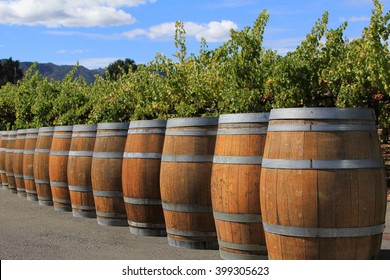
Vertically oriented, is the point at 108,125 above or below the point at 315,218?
above

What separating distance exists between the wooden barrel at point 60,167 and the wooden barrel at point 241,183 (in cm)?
441

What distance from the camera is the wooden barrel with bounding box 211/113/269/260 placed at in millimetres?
6012

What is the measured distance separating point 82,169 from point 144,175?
186cm

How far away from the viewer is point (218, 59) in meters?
10.4

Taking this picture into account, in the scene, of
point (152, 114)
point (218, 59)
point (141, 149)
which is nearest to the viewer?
point (141, 149)

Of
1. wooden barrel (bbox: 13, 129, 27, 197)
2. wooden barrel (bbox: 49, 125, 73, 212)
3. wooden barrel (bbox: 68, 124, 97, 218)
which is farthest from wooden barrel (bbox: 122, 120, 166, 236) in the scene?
wooden barrel (bbox: 13, 129, 27, 197)

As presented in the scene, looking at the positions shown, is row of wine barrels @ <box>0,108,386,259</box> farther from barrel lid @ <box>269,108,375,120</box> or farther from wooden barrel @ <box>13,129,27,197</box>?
wooden barrel @ <box>13,129,27,197</box>

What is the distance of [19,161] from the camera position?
509 inches

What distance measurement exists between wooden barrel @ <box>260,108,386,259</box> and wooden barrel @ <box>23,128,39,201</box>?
24.1 feet

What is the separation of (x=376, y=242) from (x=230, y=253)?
54.5 inches

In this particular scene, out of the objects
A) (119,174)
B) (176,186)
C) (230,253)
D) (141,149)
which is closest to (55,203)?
(119,174)

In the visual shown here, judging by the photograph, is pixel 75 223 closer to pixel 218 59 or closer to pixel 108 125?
pixel 108 125

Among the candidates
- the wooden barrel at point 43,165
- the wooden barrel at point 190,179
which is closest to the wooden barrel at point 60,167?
the wooden barrel at point 43,165

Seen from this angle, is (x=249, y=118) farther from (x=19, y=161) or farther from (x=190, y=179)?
(x=19, y=161)
